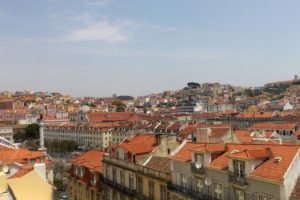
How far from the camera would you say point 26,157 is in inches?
1626

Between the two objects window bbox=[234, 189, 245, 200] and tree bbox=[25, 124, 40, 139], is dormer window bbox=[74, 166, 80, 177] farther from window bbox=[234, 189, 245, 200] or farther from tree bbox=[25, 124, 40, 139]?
tree bbox=[25, 124, 40, 139]

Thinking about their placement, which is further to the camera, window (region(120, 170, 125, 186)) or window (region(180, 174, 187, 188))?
window (region(120, 170, 125, 186))

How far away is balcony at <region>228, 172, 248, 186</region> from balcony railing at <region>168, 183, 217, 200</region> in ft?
7.65

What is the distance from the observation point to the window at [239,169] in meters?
22.6

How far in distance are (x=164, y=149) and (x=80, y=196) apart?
41.7ft

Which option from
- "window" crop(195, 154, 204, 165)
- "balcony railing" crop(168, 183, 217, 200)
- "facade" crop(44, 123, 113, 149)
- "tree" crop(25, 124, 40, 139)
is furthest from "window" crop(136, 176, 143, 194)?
"tree" crop(25, 124, 40, 139)

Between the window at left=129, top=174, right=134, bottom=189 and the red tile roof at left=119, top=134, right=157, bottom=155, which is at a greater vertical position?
the red tile roof at left=119, top=134, right=157, bottom=155

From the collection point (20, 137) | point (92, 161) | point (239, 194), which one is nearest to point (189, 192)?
point (239, 194)

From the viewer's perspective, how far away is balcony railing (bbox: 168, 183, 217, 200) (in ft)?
84.6

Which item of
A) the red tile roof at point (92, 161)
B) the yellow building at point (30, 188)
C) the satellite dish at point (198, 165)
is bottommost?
the red tile roof at point (92, 161)

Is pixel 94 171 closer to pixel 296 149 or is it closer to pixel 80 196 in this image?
pixel 80 196

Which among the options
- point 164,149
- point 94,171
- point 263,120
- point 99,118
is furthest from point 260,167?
point 99,118

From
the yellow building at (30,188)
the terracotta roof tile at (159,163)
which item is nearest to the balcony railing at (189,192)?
the terracotta roof tile at (159,163)

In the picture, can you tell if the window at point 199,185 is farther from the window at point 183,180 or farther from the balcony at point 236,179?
the balcony at point 236,179
